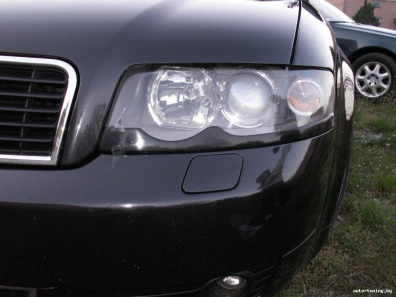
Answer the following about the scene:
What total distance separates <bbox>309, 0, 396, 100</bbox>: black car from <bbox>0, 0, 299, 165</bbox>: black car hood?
170 inches

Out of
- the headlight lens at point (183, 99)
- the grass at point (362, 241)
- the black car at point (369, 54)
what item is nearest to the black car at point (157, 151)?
the headlight lens at point (183, 99)

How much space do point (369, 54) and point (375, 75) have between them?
28cm

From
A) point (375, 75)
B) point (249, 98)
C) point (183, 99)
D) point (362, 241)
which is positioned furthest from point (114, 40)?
point (375, 75)

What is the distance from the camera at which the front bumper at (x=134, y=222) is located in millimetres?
986

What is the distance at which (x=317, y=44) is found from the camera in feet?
4.14

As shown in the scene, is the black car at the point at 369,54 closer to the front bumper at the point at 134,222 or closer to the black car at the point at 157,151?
the black car at the point at 157,151

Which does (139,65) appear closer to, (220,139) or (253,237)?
(220,139)

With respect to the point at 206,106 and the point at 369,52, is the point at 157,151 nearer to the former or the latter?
the point at 206,106

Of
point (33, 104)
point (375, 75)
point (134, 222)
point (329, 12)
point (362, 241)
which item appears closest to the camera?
point (134, 222)

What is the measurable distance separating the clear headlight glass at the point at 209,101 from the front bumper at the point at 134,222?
10 cm

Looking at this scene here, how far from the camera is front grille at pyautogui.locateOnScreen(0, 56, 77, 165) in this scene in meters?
1.07

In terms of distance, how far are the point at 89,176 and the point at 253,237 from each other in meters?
0.44

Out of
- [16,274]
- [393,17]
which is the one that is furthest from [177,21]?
[393,17]

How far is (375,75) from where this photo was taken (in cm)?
516
